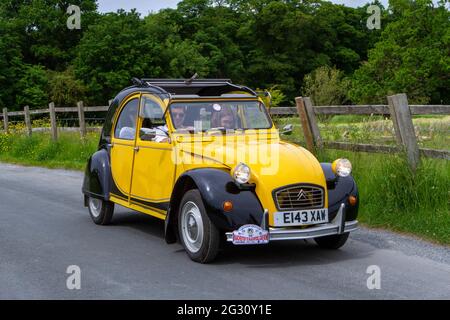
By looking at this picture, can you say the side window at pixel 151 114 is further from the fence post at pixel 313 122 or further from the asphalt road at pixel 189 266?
the fence post at pixel 313 122

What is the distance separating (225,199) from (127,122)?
9.64ft

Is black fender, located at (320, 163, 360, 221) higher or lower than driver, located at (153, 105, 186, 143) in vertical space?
lower

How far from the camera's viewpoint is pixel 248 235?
265 inches

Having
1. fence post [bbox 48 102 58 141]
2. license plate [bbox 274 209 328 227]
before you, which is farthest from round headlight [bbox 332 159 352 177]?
fence post [bbox 48 102 58 141]

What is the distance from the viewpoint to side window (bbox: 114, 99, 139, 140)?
9001 millimetres

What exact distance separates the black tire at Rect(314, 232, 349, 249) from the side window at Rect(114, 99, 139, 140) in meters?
2.88

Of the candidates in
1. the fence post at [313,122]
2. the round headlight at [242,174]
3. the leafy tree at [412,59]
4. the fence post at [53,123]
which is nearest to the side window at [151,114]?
the round headlight at [242,174]

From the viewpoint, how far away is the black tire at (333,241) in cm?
760

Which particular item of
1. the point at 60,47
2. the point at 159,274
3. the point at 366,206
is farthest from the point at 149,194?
the point at 60,47

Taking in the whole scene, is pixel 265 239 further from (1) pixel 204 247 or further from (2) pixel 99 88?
(2) pixel 99 88

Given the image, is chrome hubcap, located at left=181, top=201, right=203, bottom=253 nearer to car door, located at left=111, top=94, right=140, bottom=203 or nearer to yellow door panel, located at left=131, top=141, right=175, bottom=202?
yellow door panel, located at left=131, top=141, right=175, bottom=202

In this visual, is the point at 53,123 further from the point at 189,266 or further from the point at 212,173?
the point at 189,266

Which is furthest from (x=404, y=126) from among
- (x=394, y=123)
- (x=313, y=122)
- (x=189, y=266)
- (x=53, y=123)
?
(x=53, y=123)

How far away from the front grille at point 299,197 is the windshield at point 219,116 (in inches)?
67.9
